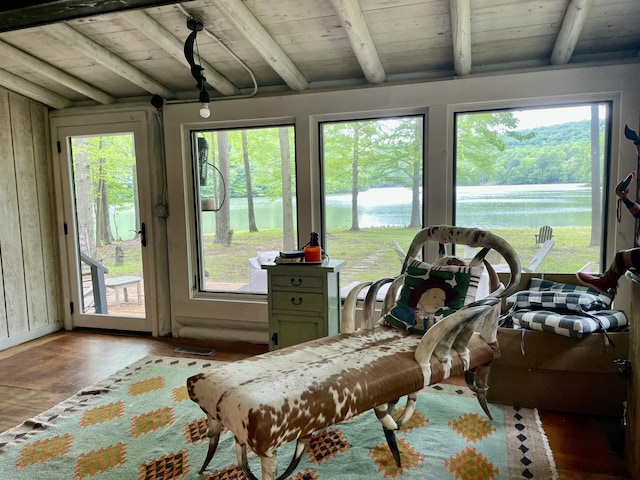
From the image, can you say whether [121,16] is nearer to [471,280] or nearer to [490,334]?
[471,280]

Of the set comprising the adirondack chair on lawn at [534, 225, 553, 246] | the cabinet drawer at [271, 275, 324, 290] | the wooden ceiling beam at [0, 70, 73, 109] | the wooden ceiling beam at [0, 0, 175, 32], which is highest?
the wooden ceiling beam at [0, 70, 73, 109]

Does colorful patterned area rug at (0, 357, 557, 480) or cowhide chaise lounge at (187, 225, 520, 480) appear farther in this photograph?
colorful patterned area rug at (0, 357, 557, 480)

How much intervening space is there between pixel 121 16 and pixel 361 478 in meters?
2.88

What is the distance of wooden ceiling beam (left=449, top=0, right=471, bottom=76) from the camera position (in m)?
2.27

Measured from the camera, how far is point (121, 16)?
257cm

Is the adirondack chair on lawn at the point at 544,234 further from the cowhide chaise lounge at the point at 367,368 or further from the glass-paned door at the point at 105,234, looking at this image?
the glass-paned door at the point at 105,234

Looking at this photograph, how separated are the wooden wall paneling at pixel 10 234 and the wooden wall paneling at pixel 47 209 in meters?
0.24

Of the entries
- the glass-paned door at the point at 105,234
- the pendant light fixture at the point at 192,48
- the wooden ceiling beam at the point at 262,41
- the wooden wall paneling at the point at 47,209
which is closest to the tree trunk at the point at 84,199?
the glass-paned door at the point at 105,234

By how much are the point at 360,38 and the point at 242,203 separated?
1644 millimetres

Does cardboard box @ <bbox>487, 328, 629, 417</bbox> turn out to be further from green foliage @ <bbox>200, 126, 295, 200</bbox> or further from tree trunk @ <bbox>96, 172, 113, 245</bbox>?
tree trunk @ <bbox>96, 172, 113, 245</bbox>

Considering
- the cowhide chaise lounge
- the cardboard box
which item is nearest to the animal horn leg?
the cowhide chaise lounge

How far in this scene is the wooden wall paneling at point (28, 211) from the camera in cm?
357

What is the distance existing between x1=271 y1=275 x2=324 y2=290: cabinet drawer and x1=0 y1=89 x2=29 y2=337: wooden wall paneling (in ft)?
8.09

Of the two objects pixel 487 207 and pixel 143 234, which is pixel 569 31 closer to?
pixel 487 207
